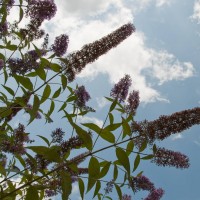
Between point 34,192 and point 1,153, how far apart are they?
243 centimetres

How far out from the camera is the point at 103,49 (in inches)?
186

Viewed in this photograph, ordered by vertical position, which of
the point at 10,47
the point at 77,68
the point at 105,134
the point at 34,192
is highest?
the point at 77,68

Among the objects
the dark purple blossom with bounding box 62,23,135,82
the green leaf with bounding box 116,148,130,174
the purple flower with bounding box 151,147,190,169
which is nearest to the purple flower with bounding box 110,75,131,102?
the dark purple blossom with bounding box 62,23,135,82

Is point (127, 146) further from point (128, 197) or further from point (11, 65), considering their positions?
point (128, 197)

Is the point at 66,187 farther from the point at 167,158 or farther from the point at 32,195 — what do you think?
the point at 167,158

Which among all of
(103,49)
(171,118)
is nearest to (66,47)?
(103,49)

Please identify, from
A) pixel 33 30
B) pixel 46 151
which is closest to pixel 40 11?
pixel 33 30

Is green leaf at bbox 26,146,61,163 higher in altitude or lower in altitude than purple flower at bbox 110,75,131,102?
lower

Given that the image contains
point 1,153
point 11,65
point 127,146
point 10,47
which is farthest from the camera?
point 11,65

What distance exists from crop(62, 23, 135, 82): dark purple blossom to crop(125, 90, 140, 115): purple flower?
67 cm

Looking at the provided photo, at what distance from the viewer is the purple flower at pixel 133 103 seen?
13.0ft

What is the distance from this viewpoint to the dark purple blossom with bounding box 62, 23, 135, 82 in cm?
432

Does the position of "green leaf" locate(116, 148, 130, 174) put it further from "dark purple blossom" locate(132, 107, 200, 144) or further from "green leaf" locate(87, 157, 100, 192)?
"dark purple blossom" locate(132, 107, 200, 144)

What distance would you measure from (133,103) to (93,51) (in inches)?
37.5
